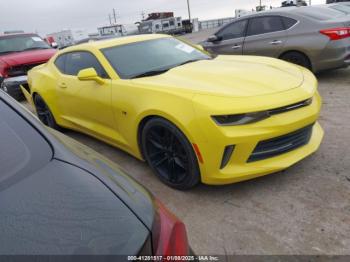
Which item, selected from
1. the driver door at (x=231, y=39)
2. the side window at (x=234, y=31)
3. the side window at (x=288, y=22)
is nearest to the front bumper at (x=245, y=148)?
the side window at (x=288, y=22)

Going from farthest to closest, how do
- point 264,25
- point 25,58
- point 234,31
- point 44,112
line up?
point 25,58 < point 234,31 < point 264,25 < point 44,112

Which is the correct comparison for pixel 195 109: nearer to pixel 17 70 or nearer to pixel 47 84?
pixel 47 84

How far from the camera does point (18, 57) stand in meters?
8.38

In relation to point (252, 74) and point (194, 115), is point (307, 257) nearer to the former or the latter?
point (194, 115)

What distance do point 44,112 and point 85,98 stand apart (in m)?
1.63

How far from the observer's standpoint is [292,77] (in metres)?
3.32

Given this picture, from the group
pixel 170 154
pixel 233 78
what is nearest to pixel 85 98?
pixel 170 154

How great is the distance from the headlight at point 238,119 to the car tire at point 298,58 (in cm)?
410

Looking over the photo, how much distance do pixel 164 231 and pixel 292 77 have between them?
251 centimetres

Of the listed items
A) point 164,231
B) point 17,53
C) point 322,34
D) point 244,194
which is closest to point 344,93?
point 322,34

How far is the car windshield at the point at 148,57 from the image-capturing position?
146 inches

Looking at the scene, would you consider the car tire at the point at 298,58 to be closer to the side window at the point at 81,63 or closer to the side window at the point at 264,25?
the side window at the point at 264,25

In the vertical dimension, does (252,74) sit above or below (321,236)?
above

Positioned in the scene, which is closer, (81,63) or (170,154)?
(170,154)
